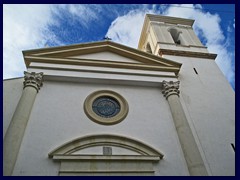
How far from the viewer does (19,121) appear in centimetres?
859

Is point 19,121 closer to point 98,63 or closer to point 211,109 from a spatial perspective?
point 98,63

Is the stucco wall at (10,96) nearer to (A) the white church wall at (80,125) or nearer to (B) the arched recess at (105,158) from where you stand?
(A) the white church wall at (80,125)

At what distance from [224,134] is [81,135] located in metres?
6.07

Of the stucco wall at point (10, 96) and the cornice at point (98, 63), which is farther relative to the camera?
the cornice at point (98, 63)

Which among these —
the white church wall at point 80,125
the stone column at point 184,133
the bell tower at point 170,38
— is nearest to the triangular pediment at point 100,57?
the white church wall at point 80,125

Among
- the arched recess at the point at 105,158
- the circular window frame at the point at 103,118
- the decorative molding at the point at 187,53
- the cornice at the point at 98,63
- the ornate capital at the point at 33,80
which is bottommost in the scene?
the arched recess at the point at 105,158

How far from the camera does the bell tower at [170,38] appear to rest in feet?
49.4

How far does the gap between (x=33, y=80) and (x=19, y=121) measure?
2.22 meters

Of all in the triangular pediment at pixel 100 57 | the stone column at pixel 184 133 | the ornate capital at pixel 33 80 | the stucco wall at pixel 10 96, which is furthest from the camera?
the triangular pediment at pixel 100 57

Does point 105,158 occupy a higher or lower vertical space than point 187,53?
lower

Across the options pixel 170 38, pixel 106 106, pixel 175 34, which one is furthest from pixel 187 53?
pixel 106 106

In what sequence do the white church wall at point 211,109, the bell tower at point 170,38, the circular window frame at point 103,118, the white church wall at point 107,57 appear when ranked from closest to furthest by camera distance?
the white church wall at point 211,109 < the circular window frame at point 103,118 < the white church wall at point 107,57 < the bell tower at point 170,38

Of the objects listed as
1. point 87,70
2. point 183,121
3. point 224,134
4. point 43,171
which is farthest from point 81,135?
point 224,134

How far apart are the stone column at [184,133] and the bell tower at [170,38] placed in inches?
157
